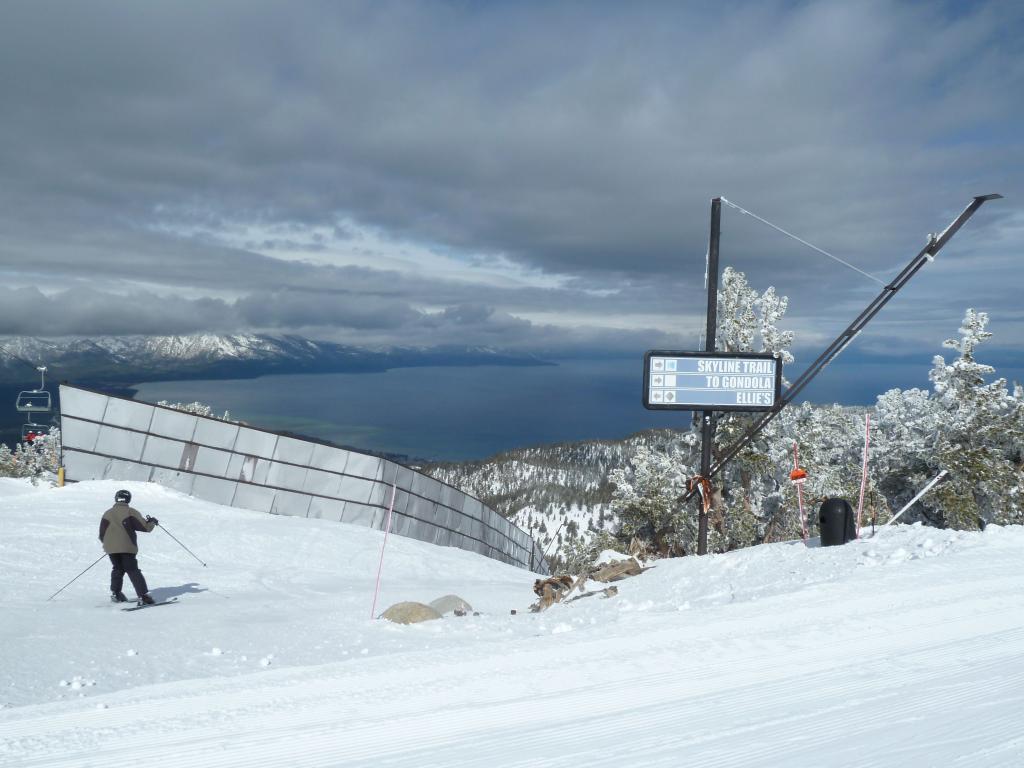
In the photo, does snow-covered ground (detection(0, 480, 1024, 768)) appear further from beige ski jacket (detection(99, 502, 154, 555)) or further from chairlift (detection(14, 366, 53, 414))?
chairlift (detection(14, 366, 53, 414))

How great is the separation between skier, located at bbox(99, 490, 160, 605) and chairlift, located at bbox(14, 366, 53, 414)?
1704 centimetres

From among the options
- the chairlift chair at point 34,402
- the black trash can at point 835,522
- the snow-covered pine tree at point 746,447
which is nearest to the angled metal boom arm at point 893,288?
the black trash can at point 835,522

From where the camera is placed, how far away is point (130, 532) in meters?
10.5

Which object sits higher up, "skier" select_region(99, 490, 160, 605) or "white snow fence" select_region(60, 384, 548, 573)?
"white snow fence" select_region(60, 384, 548, 573)

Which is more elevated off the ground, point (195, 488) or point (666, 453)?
point (666, 453)

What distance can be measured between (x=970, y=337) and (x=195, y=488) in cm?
2679

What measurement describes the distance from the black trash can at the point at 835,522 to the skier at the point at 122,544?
9952 millimetres

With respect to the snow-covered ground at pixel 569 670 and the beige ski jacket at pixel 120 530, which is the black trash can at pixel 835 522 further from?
the beige ski jacket at pixel 120 530

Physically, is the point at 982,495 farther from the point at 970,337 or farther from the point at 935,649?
the point at 935,649

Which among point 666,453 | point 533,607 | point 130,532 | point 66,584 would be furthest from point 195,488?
point 666,453

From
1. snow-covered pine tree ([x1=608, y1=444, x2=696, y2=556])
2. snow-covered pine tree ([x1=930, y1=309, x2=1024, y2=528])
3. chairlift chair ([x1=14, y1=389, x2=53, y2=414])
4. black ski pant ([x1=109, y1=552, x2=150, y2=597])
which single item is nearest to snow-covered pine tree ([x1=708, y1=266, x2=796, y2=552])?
snow-covered pine tree ([x1=608, y1=444, x2=696, y2=556])

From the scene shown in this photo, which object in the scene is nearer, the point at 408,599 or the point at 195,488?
the point at 408,599

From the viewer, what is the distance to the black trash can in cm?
1109

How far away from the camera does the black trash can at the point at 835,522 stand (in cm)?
1109
